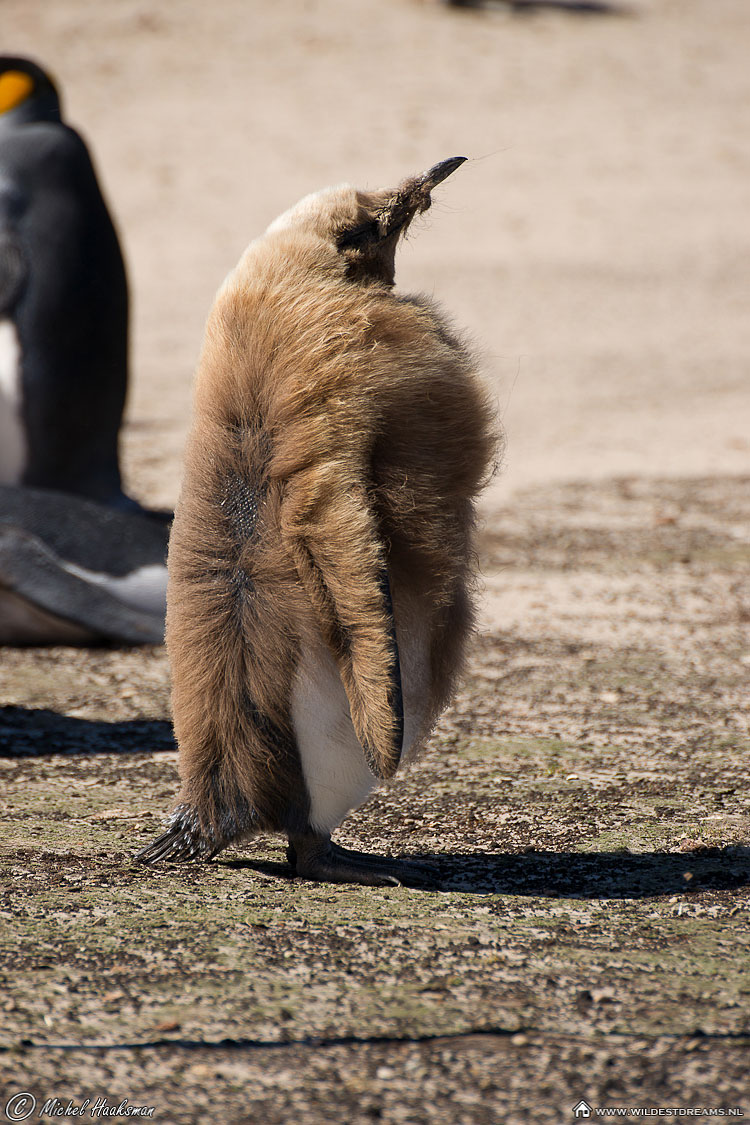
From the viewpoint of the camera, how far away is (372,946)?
2.15 meters

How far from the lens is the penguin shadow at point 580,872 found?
243 centimetres

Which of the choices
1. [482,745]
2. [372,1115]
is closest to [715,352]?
[482,745]

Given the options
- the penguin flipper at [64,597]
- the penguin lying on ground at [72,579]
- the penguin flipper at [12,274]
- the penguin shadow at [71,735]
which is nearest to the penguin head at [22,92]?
the penguin flipper at [12,274]

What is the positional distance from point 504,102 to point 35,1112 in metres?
17.5

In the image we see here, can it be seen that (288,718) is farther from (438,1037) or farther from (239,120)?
(239,120)

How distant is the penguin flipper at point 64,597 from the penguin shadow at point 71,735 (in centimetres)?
70

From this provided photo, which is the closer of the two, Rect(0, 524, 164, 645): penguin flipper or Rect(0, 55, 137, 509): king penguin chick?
Rect(0, 524, 164, 645): penguin flipper

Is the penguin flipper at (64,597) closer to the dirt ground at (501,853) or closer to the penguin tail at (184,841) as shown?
the dirt ground at (501,853)

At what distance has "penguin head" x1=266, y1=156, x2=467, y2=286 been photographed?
7.59ft

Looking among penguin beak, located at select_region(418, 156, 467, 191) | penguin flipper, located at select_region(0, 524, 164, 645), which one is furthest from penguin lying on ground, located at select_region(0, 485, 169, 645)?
penguin beak, located at select_region(418, 156, 467, 191)

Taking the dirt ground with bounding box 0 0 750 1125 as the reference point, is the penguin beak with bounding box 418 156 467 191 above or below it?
above

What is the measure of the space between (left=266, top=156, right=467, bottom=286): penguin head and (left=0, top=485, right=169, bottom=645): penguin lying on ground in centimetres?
227

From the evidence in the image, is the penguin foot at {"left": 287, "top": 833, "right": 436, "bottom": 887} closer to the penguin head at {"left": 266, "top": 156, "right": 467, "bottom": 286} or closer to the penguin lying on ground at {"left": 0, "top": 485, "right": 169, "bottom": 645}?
the penguin head at {"left": 266, "top": 156, "right": 467, "bottom": 286}

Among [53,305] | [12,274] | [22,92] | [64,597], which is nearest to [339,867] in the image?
[64,597]
